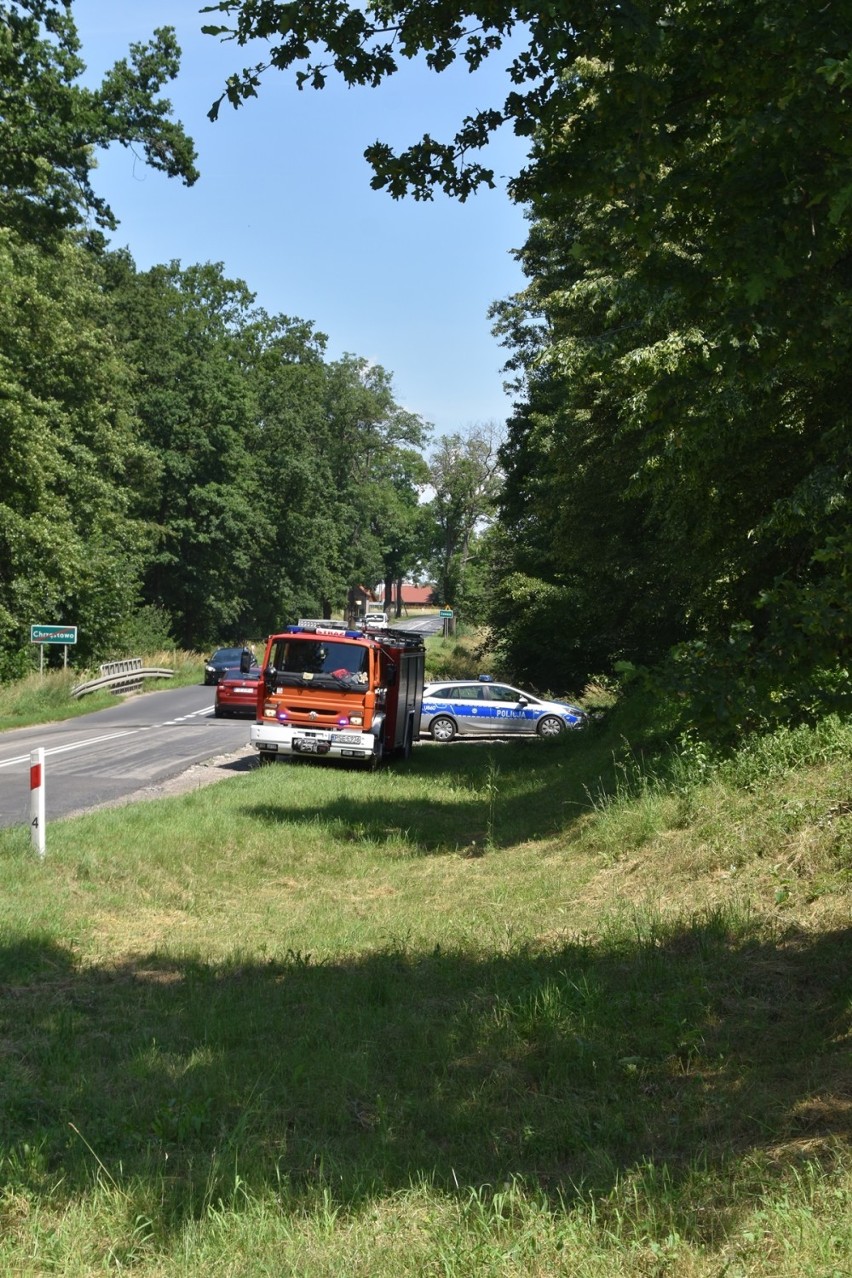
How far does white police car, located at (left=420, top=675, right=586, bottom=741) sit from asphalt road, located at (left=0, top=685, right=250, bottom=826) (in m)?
5.10

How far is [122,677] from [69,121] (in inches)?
1077

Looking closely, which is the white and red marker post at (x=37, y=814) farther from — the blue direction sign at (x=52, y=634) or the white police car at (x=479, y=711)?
the blue direction sign at (x=52, y=634)

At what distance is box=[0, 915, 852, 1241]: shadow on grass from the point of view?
4789mm

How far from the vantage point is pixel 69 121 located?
22.5 meters

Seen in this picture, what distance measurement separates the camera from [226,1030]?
22.2 ft

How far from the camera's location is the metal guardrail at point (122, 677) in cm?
4250

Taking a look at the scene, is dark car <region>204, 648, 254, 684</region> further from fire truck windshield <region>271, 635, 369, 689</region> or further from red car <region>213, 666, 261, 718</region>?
fire truck windshield <region>271, 635, 369, 689</region>

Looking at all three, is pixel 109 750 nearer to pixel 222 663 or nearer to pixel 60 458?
pixel 60 458

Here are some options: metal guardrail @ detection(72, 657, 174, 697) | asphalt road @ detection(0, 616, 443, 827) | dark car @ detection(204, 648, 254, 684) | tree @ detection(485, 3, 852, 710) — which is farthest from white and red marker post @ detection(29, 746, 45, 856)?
dark car @ detection(204, 648, 254, 684)

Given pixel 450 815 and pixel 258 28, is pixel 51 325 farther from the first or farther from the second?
pixel 258 28

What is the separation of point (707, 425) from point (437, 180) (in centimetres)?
208

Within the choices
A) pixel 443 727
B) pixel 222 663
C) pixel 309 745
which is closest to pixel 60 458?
pixel 222 663

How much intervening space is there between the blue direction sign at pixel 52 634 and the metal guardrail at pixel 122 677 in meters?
3.46

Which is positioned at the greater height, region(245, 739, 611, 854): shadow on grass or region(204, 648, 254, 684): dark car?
region(204, 648, 254, 684): dark car
